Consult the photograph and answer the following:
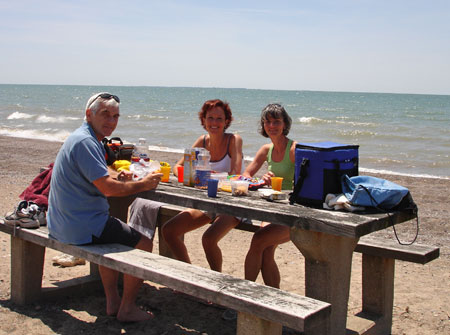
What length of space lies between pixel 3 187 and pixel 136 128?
50.1 ft

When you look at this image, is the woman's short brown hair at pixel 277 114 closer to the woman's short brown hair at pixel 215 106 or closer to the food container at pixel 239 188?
the woman's short brown hair at pixel 215 106

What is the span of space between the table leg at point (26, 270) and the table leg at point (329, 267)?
1996 mm

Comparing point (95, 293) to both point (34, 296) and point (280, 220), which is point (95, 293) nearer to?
point (34, 296)

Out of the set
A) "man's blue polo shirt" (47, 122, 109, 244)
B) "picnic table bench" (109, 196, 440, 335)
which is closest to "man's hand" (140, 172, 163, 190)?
"man's blue polo shirt" (47, 122, 109, 244)

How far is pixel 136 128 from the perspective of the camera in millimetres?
23672

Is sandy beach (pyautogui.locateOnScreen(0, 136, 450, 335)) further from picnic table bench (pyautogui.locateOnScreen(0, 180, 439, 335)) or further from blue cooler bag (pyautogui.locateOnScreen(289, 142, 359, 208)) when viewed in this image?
blue cooler bag (pyautogui.locateOnScreen(289, 142, 359, 208))

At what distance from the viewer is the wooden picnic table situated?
9.32ft

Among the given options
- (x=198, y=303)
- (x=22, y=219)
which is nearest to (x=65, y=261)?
(x=22, y=219)

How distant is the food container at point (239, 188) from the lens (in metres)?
3.47

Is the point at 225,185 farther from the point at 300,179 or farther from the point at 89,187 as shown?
the point at 89,187

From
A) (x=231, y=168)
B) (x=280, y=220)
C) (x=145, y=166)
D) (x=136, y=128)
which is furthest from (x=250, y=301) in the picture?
(x=136, y=128)

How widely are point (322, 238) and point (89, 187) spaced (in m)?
1.45

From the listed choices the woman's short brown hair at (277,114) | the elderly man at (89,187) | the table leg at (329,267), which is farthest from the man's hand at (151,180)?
the woman's short brown hair at (277,114)

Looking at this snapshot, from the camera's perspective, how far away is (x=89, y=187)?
333 centimetres
